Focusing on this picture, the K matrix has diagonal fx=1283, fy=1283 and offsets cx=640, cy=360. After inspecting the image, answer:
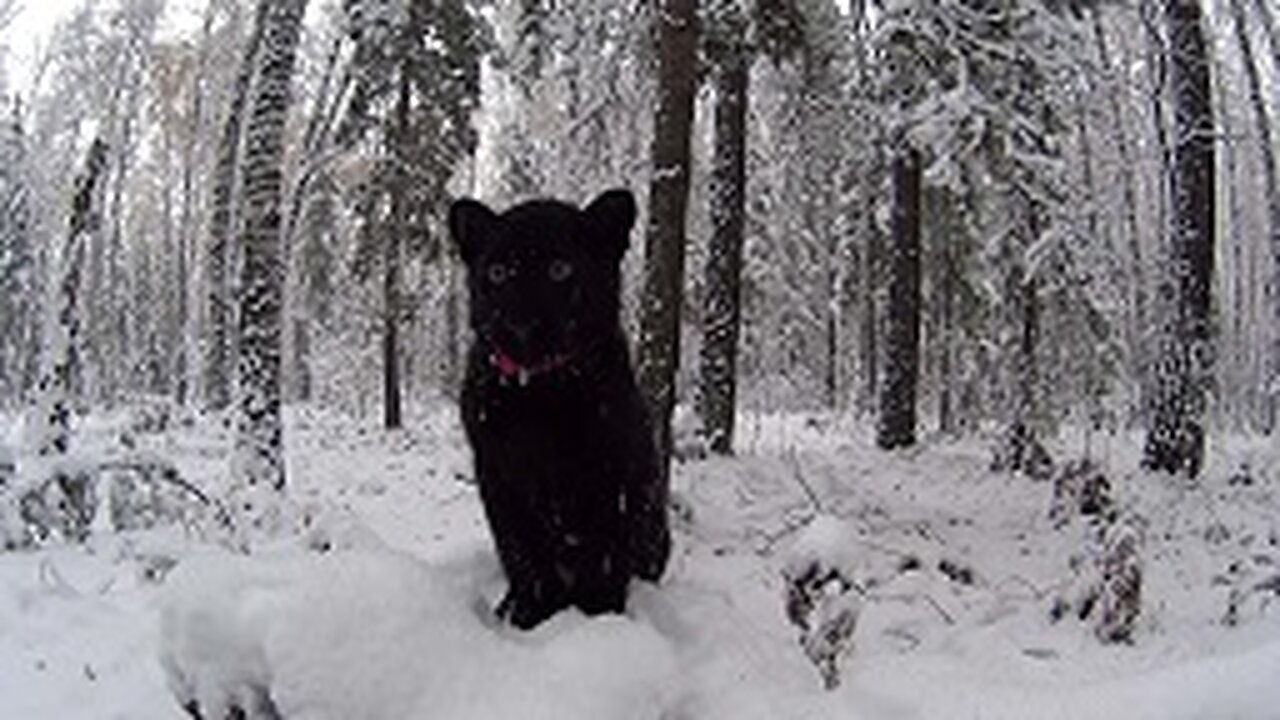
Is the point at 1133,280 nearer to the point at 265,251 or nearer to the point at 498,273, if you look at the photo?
the point at 265,251

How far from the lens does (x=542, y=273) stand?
4.39m

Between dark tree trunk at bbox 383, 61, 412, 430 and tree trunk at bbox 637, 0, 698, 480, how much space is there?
577 inches

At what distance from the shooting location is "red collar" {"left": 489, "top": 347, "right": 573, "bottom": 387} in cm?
434

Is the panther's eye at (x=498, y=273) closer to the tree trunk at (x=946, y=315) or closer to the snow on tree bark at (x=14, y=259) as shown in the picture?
the tree trunk at (x=946, y=315)

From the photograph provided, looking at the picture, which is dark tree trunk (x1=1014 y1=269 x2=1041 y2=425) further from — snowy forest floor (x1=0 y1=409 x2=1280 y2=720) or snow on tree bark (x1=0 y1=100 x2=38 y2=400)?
snow on tree bark (x1=0 y1=100 x2=38 y2=400)

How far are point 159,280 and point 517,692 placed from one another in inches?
1957

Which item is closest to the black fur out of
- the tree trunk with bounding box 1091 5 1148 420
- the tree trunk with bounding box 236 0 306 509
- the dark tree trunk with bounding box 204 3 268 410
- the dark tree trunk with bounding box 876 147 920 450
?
the tree trunk with bounding box 236 0 306 509

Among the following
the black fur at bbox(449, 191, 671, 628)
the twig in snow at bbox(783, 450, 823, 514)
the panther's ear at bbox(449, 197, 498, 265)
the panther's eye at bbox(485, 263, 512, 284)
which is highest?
the panther's ear at bbox(449, 197, 498, 265)

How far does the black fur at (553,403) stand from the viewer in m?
4.37

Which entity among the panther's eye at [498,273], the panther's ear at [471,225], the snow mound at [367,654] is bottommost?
the snow mound at [367,654]

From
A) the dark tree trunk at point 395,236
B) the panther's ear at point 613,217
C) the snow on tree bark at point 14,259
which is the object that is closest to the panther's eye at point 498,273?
the panther's ear at point 613,217

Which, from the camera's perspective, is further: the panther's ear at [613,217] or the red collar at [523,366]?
the panther's ear at [613,217]

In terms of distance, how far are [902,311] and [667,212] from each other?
286 inches

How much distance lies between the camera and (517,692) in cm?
396
